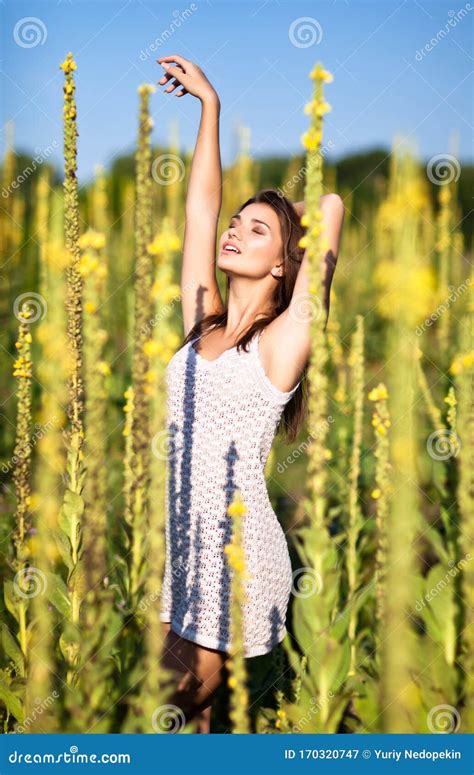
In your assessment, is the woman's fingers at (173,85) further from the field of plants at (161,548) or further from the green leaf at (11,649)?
the green leaf at (11,649)

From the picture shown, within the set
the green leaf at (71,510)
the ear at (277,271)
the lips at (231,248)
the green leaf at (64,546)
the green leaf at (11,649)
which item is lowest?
the green leaf at (11,649)

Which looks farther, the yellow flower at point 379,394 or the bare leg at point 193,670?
the yellow flower at point 379,394

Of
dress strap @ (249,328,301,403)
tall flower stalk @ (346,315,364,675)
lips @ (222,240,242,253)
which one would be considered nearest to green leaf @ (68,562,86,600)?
dress strap @ (249,328,301,403)

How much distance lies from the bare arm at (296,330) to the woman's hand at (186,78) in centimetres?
59

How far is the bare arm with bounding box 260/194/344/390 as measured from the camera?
2.39 m

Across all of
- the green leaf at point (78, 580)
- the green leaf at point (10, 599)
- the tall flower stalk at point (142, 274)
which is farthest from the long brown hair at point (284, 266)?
the green leaf at point (10, 599)

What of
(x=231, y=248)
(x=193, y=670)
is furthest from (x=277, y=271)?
(x=193, y=670)

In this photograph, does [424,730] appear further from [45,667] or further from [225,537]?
[45,667]

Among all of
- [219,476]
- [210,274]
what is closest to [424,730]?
[219,476]

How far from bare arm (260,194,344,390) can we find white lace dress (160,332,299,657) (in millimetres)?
33

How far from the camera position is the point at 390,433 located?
273 centimetres

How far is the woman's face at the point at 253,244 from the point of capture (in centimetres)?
262

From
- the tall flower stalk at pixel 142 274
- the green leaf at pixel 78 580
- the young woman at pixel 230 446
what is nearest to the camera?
the tall flower stalk at pixel 142 274

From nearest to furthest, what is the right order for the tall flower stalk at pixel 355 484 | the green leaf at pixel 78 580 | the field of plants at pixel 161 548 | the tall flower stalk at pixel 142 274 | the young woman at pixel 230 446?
the field of plants at pixel 161 548, the tall flower stalk at pixel 142 274, the green leaf at pixel 78 580, the young woman at pixel 230 446, the tall flower stalk at pixel 355 484
